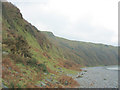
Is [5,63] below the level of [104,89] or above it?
above

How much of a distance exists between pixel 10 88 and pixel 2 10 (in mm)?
21954

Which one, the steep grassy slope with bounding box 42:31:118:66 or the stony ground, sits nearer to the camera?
the stony ground

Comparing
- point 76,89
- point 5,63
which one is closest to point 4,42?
point 5,63

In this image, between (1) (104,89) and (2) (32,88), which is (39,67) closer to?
(2) (32,88)

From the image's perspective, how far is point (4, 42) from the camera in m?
13.6

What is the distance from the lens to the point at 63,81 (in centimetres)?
1308

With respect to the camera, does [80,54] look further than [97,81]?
Yes

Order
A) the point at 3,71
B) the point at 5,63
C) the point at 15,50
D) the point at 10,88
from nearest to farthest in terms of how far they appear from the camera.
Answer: the point at 10,88, the point at 3,71, the point at 5,63, the point at 15,50

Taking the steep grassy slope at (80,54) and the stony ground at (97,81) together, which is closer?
the stony ground at (97,81)

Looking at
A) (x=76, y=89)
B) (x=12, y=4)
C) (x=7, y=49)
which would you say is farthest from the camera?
(x=12, y=4)

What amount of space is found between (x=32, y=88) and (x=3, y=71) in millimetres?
2866

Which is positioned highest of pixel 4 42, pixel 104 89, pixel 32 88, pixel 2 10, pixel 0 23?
pixel 2 10

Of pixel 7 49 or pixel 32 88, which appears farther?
pixel 7 49

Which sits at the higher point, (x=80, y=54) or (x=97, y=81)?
(x=97, y=81)
